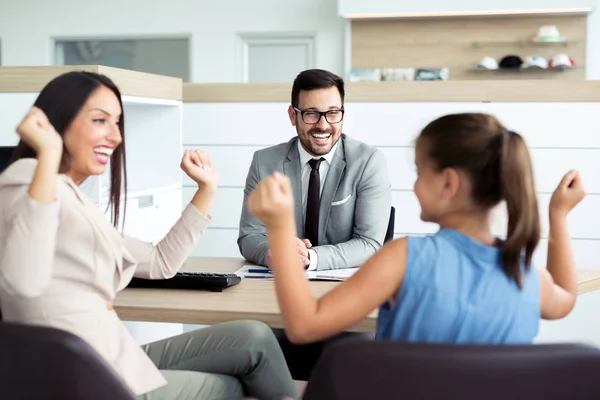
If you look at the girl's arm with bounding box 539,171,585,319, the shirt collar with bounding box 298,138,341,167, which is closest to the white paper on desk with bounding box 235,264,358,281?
the shirt collar with bounding box 298,138,341,167

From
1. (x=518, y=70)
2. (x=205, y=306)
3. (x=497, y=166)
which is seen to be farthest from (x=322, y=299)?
(x=518, y=70)

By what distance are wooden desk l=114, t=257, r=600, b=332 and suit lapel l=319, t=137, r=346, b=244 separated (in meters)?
0.62

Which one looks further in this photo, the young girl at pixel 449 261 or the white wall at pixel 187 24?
the white wall at pixel 187 24

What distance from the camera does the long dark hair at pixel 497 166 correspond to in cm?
123

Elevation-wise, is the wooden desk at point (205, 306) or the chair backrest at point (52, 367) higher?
the chair backrest at point (52, 367)

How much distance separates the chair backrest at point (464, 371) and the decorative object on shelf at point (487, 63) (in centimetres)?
583

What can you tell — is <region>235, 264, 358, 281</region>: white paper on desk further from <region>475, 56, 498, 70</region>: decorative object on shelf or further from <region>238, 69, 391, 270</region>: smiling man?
<region>475, 56, 498, 70</region>: decorative object on shelf

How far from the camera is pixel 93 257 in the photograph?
4.54 ft

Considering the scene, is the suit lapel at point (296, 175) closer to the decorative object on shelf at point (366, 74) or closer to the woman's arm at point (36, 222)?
the woman's arm at point (36, 222)

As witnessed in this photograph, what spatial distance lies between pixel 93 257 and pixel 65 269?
0.18 ft

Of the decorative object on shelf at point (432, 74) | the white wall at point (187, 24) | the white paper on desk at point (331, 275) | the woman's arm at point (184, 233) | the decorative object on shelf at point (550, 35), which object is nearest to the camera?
the woman's arm at point (184, 233)

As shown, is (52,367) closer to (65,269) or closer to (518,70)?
(65,269)

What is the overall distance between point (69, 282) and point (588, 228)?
9.60 feet

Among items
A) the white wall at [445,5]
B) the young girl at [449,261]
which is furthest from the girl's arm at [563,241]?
the white wall at [445,5]
